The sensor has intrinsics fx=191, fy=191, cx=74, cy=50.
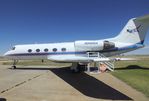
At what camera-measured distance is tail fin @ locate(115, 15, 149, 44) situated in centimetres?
1980

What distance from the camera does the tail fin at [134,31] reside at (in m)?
19.8

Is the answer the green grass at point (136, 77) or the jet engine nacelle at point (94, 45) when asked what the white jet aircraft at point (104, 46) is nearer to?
the jet engine nacelle at point (94, 45)

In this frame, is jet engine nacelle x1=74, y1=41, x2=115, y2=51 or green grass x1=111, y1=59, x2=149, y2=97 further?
jet engine nacelle x1=74, y1=41, x2=115, y2=51

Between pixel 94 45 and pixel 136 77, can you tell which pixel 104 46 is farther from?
pixel 136 77

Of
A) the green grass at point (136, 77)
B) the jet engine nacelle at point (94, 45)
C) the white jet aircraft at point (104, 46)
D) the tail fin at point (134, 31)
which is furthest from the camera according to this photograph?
→ the tail fin at point (134, 31)

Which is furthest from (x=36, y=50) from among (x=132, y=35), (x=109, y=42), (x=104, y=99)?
(x=104, y=99)

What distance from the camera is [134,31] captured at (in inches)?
800

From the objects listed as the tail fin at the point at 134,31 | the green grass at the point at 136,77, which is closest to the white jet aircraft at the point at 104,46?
the tail fin at the point at 134,31

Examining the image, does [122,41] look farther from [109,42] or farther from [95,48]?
[95,48]

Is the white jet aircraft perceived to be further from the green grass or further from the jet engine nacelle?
the green grass

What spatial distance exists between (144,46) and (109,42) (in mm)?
3962

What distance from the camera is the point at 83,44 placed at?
64.5 ft

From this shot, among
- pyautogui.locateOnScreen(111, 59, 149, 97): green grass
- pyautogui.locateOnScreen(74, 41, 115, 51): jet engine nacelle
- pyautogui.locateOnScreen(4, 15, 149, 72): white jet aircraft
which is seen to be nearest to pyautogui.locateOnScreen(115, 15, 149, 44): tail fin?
pyautogui.locateOnScreen(4, 15, 149, 72): white jet aircraft

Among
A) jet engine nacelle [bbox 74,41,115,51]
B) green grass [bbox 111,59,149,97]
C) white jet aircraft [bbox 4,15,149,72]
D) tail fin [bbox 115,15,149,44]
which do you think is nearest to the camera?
green grass [bbox 111,59,149,97]
